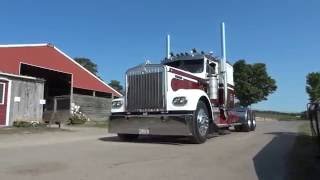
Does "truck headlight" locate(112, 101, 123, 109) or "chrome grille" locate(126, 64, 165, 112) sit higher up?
"chrome grille" locate(126, 64, 165, 112)

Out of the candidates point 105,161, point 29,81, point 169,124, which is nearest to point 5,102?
point 29,81

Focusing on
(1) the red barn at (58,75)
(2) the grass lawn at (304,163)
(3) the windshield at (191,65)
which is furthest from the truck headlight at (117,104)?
(1) the red barn at (58,75)

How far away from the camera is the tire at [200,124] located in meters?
14.7

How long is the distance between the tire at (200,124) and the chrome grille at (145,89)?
3.61 feet

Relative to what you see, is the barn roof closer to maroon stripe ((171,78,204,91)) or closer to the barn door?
the barn door

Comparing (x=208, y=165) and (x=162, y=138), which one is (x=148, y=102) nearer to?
(x=162, y=138)

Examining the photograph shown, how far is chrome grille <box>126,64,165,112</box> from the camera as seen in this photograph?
49.7 ft

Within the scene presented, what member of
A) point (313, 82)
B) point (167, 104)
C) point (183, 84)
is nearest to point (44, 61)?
point (183, 84)

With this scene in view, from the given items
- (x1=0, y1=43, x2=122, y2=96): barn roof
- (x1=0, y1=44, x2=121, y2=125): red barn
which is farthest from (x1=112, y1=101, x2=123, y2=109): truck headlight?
(x1=0, y1=43, x2=122, y2=96): barn roof

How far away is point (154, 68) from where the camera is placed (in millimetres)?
15391

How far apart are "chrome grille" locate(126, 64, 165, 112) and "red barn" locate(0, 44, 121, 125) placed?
16.2 m

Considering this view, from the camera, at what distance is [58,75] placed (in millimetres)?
38219

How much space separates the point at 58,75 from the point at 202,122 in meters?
24.7

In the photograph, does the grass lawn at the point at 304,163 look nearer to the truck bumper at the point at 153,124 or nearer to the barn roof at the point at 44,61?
the truck bumper at the point at 153,124
